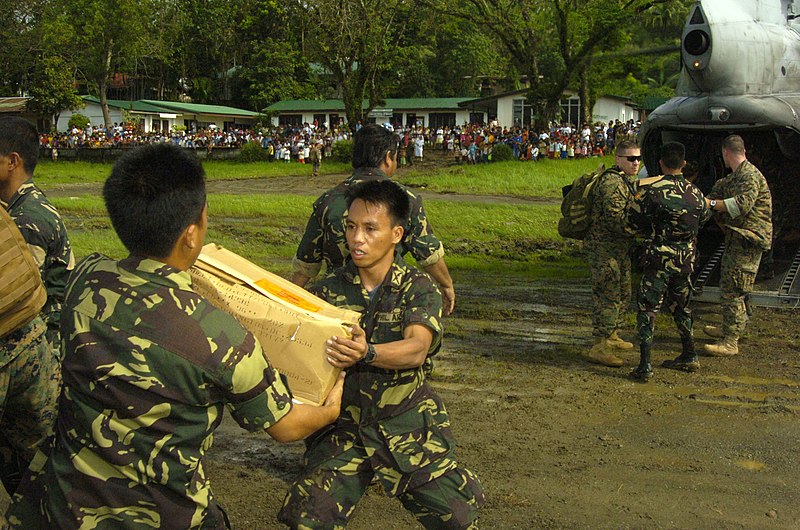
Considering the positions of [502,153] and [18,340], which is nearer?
[18,340]

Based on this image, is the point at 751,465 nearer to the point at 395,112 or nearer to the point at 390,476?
the point at 390,476

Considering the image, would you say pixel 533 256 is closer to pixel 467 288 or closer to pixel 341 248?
pixel 467 288

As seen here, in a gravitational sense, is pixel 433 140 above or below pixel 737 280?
above

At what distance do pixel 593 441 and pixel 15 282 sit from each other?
4229 millimetres

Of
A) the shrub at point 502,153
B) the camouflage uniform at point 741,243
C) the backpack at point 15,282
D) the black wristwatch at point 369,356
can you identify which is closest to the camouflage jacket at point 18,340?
the backpack at point 15,282

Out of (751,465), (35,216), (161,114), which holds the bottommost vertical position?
(751,465)

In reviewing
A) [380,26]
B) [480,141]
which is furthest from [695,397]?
[380,26]

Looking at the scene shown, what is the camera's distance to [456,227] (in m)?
16.8

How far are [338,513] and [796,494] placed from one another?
321cm

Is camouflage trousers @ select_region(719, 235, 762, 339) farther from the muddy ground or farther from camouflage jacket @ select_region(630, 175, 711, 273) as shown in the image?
camouflage jacket @ select_region(630, 175, 711, 273)

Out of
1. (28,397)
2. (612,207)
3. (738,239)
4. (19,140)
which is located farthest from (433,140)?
(28,397)

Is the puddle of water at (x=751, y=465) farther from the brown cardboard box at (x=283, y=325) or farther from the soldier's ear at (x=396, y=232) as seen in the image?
the brown cardboard box at (x=283, y=325)

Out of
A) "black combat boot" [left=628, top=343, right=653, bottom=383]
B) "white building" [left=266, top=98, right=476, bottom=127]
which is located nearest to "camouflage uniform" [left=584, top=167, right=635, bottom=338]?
"black combat boot" [left=628, top=343, right=653, bottom=383]

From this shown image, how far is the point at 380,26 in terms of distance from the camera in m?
38.5
